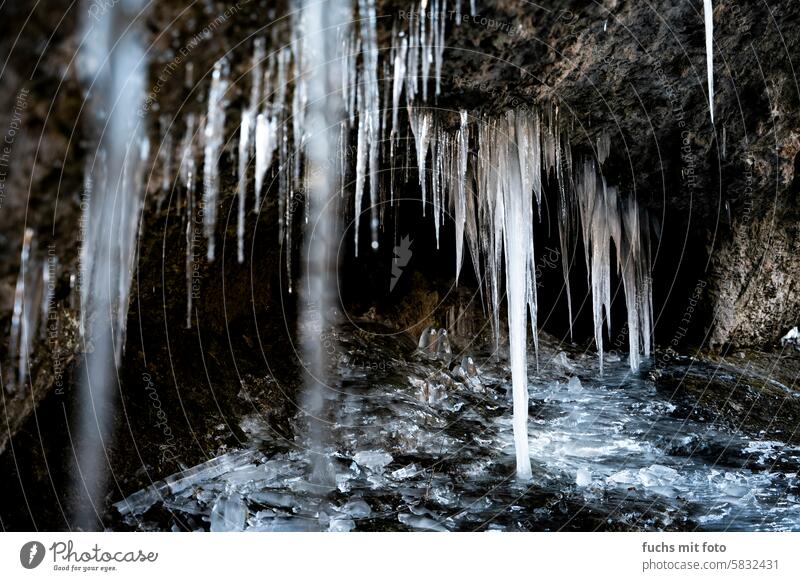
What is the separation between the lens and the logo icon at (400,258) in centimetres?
836

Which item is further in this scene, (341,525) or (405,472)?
(405,472)

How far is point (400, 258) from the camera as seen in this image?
333 inches

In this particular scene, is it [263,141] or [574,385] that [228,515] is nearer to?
[263,141]

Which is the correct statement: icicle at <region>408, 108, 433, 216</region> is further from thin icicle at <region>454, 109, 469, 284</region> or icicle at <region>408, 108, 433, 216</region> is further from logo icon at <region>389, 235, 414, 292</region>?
logo icon at <region>389, 235, 414, 292</region>

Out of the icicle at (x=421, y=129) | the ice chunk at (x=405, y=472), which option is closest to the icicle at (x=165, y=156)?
the icicle at (x=421, y=129)

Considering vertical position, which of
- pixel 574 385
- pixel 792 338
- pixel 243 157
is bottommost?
pixel 574 385

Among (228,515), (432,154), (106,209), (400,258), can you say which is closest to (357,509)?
(228,515)

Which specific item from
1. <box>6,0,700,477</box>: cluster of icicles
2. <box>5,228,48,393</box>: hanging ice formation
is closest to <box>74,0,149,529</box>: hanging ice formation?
<box>6,0,700,477</box>: cluster of icicles
